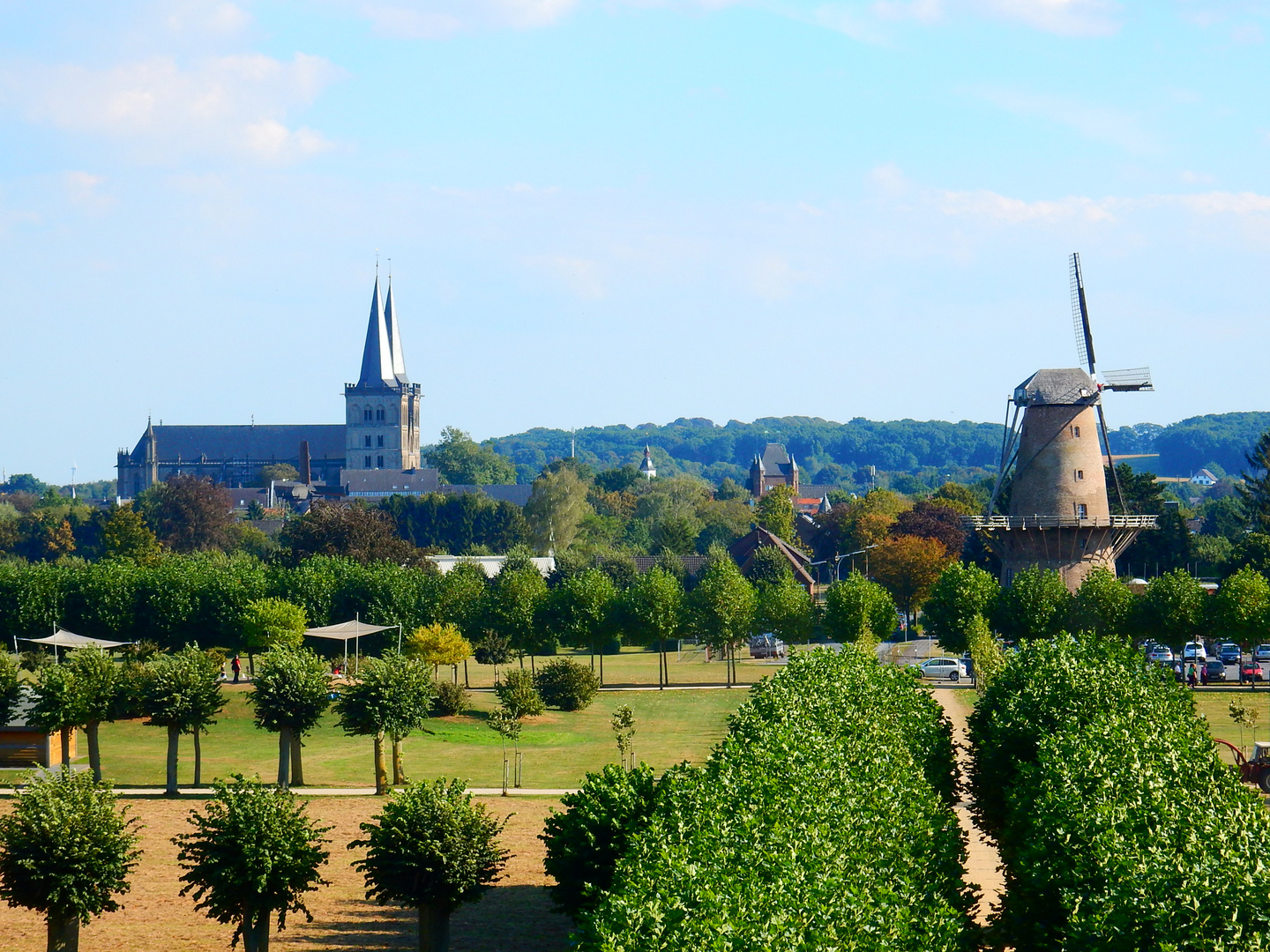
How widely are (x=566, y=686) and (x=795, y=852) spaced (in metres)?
42.8

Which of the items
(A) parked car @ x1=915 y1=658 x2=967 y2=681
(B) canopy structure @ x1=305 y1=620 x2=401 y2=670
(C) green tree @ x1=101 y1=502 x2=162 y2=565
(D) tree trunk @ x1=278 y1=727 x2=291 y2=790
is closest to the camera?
(D) tree trunk @ x1=278 y1=727 x2=291 y2=790

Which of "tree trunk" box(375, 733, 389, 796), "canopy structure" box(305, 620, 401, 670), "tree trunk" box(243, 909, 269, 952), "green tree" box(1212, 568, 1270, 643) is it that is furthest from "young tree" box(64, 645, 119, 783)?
"green tree" box(1212, 568, 1270, 643)

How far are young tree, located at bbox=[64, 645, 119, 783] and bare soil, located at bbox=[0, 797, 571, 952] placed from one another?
1009 cm

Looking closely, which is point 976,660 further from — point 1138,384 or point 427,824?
point 427,824

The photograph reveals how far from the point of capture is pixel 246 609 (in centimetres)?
6788

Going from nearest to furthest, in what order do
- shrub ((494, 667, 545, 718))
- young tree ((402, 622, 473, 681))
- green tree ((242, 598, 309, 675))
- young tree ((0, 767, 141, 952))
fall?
young tree ((0, 767, 141, 952)) → shrub ((494, 667, 545, 718)) → young tree ((402, 622, 473, 681)) → green tree ((242, 598, 309, 675))

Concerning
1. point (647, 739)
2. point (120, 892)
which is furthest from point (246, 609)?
point (120, 892)

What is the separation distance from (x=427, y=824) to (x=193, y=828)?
13.4 meters

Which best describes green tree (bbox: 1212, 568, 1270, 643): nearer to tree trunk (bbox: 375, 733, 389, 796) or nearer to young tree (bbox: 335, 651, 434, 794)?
young tree (bbox: 335, 651, 434, 794)

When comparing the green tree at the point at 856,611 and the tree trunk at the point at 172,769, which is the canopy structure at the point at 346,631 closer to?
the tree trunk at the point at 172,769

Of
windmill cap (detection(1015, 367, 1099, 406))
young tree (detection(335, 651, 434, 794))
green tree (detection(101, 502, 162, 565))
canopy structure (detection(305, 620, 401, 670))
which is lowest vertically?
young tree (detection(335, 651, 434, 794))

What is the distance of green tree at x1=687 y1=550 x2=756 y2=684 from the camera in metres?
71.9

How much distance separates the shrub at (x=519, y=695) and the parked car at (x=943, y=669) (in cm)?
2574

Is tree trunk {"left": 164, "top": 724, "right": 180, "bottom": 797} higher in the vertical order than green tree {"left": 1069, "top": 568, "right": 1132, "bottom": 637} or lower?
lower
